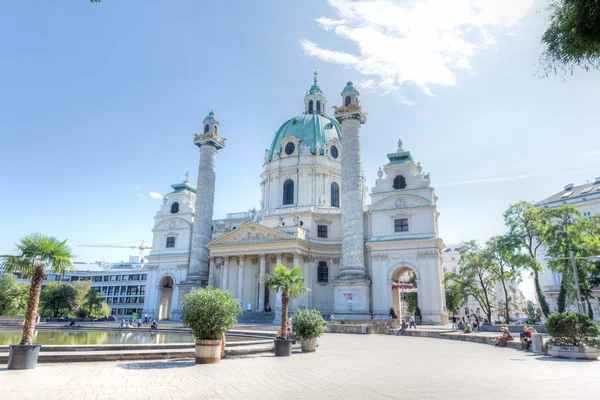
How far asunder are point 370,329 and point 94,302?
1833 inches

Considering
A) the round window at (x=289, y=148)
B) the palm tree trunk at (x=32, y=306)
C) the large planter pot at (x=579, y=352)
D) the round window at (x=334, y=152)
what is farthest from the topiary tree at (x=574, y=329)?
the round window at (x=289, y=148)

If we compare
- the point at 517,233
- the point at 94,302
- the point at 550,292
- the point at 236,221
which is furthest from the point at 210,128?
the point at 550,292

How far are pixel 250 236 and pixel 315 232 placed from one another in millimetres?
7997

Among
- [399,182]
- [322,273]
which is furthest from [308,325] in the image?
[399,182]

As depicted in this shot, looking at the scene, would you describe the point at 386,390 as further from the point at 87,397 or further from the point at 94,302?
the point at 94,302

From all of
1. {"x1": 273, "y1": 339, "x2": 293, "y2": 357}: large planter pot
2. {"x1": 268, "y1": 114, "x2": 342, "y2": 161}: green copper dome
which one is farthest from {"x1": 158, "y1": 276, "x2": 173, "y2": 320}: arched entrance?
{"x1": 273, "y1": 339, "x2": 293, "y2": 357}: large planter pot

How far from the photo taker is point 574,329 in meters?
16.1

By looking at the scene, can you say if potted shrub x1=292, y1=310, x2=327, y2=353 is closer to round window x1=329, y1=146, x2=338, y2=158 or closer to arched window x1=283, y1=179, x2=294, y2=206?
arched window x1=283, y1=179, x2=294, y2=206

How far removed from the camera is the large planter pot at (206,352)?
1384cm

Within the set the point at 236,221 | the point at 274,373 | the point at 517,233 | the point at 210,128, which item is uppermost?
the point at 210,128

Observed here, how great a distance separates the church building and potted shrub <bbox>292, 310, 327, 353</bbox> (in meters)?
23.8

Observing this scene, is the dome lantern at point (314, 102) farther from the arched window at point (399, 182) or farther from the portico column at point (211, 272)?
the portico column at point (211, 272)

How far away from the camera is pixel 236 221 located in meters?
54.2

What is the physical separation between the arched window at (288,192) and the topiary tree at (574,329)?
41.0 m
